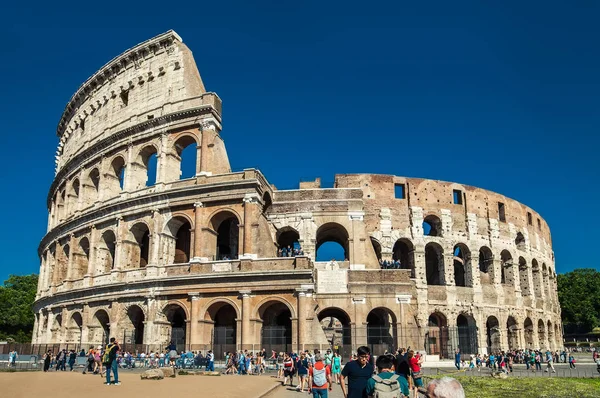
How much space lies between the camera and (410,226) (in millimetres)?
32500

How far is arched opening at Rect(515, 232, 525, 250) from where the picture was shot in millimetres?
37625

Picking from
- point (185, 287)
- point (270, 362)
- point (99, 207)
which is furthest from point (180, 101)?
point (270, 362)

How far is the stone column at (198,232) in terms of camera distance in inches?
1009

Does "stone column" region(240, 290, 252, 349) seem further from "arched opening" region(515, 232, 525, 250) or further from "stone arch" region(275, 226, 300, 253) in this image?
"arched opening" region(515, 232, 525, 250)

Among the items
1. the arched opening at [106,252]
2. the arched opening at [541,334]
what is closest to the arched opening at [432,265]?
the arched opening at [541,334]

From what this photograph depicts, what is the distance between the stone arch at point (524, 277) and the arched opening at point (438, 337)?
826cm

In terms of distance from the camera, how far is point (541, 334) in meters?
37.4

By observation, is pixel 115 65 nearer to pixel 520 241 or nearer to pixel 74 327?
pixel 74 327

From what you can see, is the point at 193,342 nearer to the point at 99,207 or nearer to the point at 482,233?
the point at 99,207

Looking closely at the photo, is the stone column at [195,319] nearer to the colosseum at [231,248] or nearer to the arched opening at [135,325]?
the colosseum at [231,248]

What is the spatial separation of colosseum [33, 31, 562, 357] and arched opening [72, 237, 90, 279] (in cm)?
9

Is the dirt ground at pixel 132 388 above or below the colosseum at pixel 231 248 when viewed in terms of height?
below

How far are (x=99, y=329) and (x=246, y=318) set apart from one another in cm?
995

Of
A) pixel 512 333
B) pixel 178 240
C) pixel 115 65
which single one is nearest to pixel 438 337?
pixel 512 333
